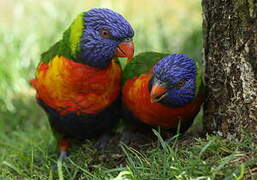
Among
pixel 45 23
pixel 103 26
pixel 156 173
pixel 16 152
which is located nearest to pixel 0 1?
pixel 45 23

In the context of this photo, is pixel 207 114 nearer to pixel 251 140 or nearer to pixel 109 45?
pixel 251 140

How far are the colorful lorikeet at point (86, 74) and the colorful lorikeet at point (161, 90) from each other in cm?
16

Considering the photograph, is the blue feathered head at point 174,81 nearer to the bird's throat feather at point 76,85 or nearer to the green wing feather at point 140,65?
the green wing feather at point 140,65

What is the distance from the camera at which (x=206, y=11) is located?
3527 mm

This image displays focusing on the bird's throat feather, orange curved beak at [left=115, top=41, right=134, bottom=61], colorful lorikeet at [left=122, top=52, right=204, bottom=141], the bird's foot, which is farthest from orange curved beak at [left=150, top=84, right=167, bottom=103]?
the bird's foot

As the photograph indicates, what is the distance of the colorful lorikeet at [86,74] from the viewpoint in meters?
3.52

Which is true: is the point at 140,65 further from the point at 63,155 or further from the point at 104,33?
the point at 63,155

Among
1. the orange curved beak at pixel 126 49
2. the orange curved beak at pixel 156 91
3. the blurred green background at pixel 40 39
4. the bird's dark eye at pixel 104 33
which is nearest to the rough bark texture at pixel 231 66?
the orange curved beak at pixel 156 91

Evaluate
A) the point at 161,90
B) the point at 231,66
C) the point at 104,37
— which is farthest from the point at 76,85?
the point at 231,66

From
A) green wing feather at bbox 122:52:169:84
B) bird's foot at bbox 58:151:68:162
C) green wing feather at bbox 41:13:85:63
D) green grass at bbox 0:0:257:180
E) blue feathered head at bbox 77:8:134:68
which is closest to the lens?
green grass at bbox 0:0:257:180

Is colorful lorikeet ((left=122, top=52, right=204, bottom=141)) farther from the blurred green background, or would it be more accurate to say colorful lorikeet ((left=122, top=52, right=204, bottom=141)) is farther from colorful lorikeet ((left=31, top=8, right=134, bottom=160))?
the blurred green background

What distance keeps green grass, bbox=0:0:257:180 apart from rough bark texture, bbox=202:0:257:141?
18cm

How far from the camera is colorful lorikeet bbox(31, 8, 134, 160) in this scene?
352 cm

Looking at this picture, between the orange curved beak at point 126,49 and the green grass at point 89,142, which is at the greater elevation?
the orange curved beak at point 126,49
